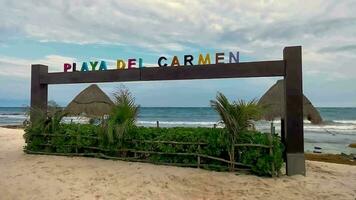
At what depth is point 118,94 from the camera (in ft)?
29.2

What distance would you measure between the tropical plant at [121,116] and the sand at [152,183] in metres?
0.69

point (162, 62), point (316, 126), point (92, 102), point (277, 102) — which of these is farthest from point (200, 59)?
point (316, 126)

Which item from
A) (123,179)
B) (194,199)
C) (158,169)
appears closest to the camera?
(194,199)

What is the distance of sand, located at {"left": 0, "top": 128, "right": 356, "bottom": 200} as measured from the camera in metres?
6.14

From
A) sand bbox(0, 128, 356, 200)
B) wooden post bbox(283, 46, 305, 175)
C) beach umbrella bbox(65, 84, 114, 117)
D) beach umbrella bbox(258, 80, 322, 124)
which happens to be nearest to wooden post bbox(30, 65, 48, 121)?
sand bbox(0, 128, 356, 200)

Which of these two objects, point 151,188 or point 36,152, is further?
point 36,152

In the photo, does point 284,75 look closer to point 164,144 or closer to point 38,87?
point 164,144

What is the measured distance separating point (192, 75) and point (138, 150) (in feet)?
7.21

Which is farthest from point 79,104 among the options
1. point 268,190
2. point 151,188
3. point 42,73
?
point 268,190

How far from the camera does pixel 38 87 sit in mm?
10383

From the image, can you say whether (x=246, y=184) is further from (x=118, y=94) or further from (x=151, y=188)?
(x=118, y=94)

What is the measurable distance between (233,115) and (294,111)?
1.28 metres

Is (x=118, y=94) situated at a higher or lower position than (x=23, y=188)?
higher

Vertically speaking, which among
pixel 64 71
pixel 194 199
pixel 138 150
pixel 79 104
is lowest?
pixel 194 199
